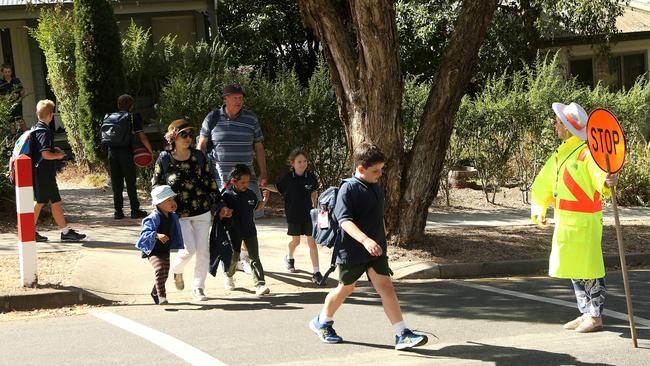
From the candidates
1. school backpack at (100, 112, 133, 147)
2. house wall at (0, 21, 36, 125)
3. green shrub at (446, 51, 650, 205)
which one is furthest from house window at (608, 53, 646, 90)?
school backpack at (100, 112, 133, 147)

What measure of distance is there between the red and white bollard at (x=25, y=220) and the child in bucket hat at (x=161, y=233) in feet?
3.84

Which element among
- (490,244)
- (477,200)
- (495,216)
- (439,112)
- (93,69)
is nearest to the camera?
(439,112)

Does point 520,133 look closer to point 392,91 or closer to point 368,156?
point 392,91

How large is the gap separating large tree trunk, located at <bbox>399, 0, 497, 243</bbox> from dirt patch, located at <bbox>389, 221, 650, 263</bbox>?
1.04ft

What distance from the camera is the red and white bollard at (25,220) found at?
830 cm

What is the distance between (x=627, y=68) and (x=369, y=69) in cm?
1812

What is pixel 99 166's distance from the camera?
16531mm

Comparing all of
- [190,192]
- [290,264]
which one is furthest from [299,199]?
[190,192]

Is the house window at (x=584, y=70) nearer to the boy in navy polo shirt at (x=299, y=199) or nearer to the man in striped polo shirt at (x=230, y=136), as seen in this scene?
the boy in navy polo shirt at (x=299, y=199)

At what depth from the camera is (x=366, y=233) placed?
20.9 feet

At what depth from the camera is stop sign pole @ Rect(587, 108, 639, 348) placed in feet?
20.9

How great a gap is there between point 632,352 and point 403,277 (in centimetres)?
371

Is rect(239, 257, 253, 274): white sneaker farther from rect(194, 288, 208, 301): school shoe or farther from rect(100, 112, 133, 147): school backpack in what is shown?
rect(100, 112, 133, 147): school backpack

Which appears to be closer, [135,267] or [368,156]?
[368,156]
